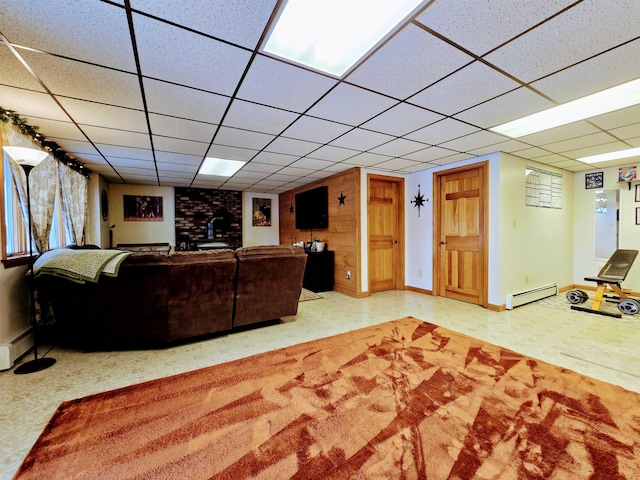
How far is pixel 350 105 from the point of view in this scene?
2482mm

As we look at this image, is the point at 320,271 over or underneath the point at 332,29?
underneath

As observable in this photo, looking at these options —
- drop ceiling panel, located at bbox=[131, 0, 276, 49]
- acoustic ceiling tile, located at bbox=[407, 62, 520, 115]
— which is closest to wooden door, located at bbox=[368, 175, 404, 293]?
acoustic ceiling tile, located at bbox=[407, 62, 520, 115]

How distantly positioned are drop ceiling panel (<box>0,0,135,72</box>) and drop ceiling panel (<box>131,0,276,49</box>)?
0.22 m

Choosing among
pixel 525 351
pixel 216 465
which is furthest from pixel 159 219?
pixel 525 351

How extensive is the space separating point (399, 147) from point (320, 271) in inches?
108

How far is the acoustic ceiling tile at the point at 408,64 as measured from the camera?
5.39 ft

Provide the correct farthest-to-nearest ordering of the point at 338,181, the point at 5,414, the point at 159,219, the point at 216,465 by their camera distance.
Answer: the point at 159,219
the point at 338,181
the point at 5,414
the point at 216,465

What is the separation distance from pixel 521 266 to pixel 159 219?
7.67 metres

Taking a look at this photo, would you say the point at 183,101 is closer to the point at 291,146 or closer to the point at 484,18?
the point at 291,146

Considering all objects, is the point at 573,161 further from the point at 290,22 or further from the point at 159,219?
the point at 159,219

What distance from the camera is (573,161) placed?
449 centimetres

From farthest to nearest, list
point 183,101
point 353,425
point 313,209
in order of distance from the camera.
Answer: point 313,209 → point 183,101 → point 353,425

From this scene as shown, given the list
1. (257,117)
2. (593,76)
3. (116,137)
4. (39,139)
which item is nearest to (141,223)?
(39,139)

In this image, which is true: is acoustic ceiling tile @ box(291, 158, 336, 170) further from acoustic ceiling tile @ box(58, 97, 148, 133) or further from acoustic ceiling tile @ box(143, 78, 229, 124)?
acoustic ceiling tile @ box(58, 97, 148, 133)
